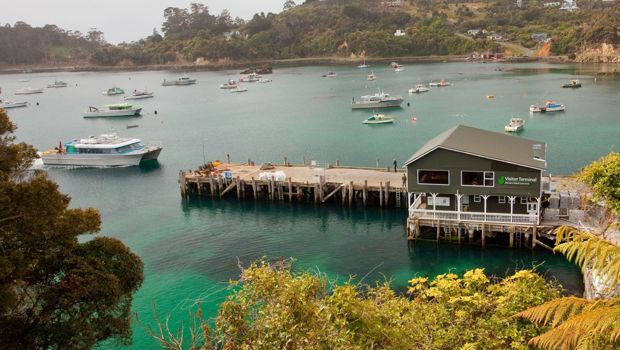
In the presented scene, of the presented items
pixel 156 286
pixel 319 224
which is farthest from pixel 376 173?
pixel 156 286

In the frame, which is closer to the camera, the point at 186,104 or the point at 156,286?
the point at 156,286

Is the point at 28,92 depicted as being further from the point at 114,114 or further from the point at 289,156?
the point at 289,156

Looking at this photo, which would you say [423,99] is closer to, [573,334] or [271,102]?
[271,102]

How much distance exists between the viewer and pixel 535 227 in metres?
37.3

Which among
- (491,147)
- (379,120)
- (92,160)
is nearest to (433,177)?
(491,147)

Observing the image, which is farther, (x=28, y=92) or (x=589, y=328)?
(x=28, y=92)

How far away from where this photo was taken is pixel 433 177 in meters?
39.7

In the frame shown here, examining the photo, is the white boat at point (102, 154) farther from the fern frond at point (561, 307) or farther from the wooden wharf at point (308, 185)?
the fern frond at point (561, 307)

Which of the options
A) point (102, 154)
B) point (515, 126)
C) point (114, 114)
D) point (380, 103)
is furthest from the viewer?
point (114, 114)

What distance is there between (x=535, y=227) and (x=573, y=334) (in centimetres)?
2866

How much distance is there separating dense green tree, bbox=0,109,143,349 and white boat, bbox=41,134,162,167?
55.4 metres

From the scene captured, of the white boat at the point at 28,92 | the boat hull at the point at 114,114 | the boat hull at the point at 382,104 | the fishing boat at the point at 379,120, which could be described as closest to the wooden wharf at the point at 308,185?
the fishing boat at the point at 379,120

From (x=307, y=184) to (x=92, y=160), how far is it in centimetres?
3750

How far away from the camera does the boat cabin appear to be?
3753 cm
